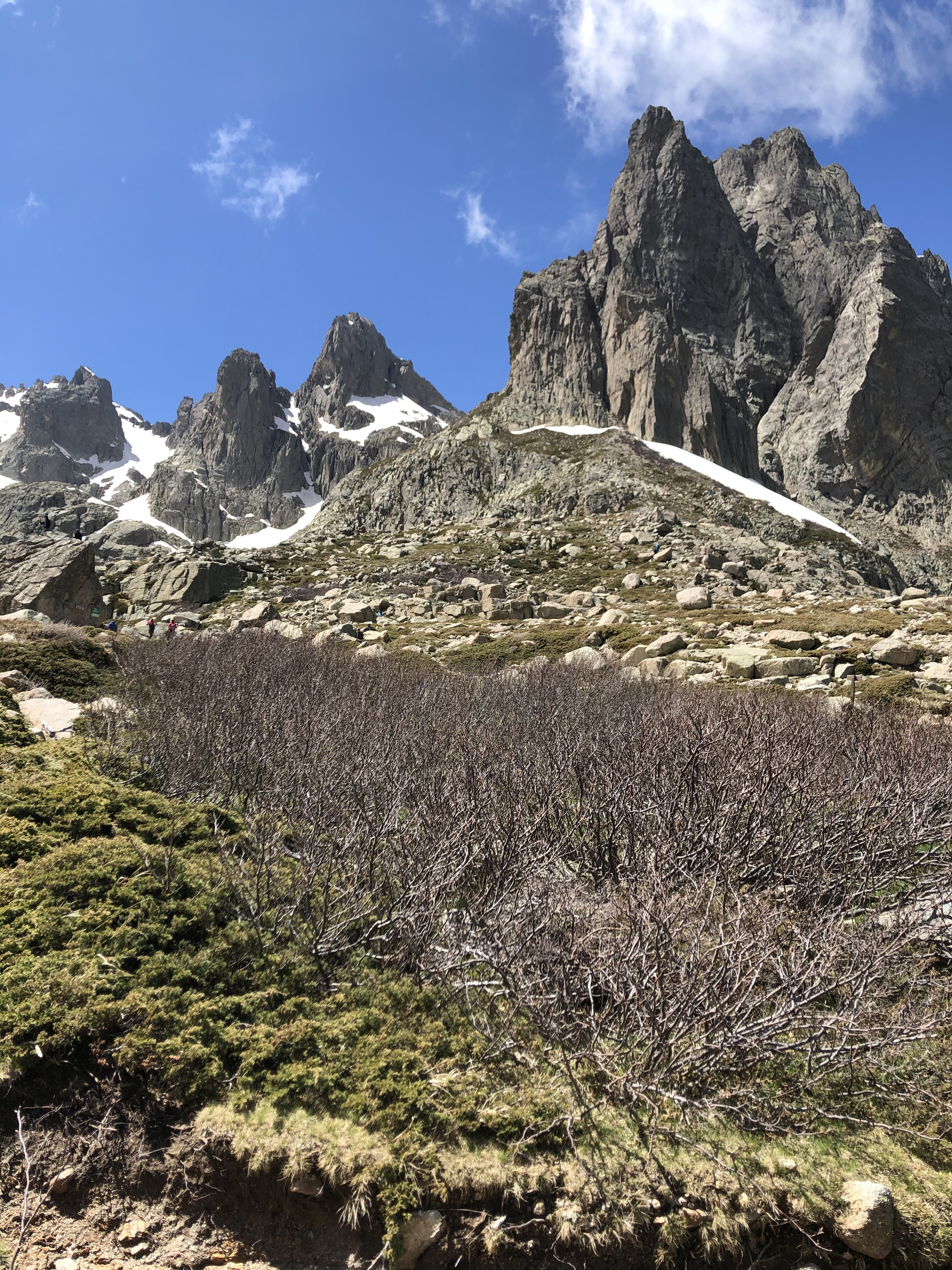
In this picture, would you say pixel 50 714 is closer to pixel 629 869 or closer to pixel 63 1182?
pixel 63 1182

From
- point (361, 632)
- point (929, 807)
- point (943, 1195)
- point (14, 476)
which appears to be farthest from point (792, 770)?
point (14, 476)

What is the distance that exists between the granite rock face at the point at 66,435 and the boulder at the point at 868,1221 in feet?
544

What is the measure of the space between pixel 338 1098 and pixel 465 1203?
0.70 m

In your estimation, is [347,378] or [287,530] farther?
[347,378]

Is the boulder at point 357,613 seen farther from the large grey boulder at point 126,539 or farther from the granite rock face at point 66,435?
the granite rock face at point 66,435

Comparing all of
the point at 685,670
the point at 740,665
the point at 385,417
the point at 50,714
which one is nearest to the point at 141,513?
the point at 385,417

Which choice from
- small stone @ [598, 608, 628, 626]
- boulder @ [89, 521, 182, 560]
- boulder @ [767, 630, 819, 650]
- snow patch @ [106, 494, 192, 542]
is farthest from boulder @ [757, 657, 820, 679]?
snow patch @ [106, 494, 192, 542]

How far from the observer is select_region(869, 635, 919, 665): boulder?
11953 millimetres

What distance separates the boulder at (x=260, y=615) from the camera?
894 inches

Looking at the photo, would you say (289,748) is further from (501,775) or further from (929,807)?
(929,807)

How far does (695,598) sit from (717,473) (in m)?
39.2

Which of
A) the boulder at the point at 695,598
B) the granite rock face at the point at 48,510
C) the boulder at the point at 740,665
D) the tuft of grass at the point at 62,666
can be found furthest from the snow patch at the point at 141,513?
the boulder at the point at 740,665

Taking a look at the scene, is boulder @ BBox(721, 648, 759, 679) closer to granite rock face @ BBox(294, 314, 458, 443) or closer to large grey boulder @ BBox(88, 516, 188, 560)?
large grey boulder @ BBox(88, 516, 188, 560)

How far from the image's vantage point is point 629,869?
521 cm
